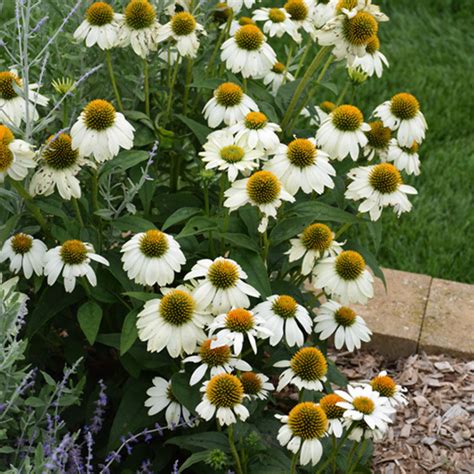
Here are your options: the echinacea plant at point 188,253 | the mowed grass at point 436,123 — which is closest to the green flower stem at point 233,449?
the echinacea plant at point 188,253

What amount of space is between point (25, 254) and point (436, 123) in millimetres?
2883

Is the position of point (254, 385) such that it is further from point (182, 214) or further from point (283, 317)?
point (182, 214)

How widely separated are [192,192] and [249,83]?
1.20 feet

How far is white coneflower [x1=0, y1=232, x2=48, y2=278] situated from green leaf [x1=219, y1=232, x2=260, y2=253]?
44 cm

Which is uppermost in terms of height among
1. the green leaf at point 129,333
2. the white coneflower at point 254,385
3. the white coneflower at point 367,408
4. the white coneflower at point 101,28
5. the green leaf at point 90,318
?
the white coneflower at point 101,28

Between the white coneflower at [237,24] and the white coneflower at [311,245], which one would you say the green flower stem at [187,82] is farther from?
the white coneflower at [311,245]

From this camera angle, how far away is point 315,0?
8.49ft

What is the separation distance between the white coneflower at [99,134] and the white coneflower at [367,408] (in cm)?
76

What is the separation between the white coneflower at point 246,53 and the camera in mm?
2516

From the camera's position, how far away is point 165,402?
2.27m

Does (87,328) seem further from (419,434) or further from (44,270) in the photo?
(419,434)

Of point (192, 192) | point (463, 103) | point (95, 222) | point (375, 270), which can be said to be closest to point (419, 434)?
point (375, 270)

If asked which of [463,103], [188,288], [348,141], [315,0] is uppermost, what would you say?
[315,0]

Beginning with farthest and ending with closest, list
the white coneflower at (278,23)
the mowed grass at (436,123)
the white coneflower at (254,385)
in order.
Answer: the mowed grass at (436,123) → the white coneflower at (278,23) → the white coneflower at (254,385)
